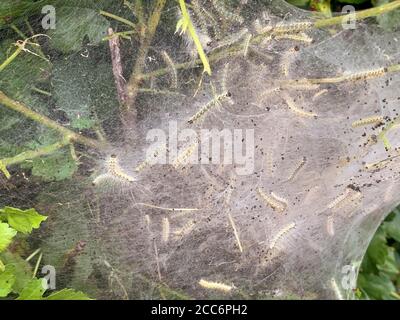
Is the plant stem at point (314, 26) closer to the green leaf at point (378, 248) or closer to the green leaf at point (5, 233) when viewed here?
the green leaf at point (5, 233)

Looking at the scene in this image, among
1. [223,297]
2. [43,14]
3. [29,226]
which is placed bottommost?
[223,297]

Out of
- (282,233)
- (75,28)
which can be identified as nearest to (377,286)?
(282,233)

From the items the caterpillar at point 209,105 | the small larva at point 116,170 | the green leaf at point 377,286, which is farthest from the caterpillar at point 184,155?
the green leaf at point 377,286

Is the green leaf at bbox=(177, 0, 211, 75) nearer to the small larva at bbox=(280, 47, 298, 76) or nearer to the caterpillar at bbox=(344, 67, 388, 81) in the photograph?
the small larva at bbox=(280, 47, 298, 76)

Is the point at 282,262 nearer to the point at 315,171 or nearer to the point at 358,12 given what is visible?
the point at 315,171

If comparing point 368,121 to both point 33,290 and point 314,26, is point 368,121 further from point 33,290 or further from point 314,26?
point 33,290

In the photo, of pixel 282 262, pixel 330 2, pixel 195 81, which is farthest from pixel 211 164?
pixel 330 2

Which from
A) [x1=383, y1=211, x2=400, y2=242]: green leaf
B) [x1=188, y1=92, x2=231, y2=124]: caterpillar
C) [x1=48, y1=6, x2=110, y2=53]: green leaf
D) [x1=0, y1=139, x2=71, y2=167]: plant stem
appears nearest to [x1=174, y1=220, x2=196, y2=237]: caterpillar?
[x1=188, y1=92, x2=231, y2=124]: caterpillar
